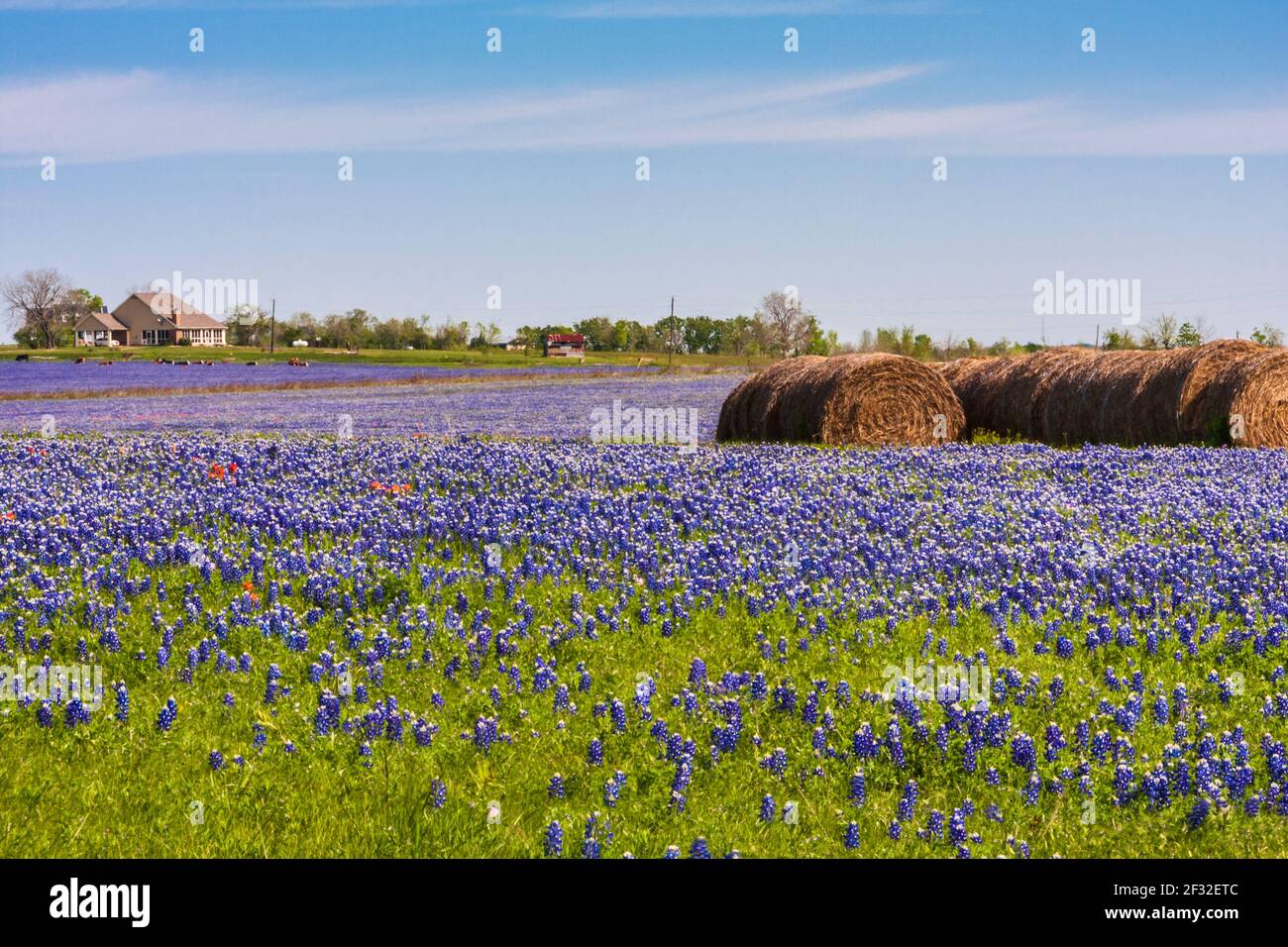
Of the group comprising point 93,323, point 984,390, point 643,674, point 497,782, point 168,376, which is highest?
point 93,323

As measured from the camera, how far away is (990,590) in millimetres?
9297

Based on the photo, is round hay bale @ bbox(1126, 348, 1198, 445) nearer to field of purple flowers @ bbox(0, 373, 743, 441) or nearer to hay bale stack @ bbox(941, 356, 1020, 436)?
hay bale stack @ bbox(941, 356, 1020, 436)

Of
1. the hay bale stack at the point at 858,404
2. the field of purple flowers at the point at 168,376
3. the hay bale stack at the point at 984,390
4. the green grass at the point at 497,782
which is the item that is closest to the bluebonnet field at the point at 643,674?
the green grass at the point at 497,782

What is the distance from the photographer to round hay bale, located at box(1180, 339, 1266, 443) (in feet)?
72.4

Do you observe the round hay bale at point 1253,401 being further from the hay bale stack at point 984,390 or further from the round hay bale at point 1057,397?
the hay bale stack at point 984,390

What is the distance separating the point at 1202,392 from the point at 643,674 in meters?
18.3

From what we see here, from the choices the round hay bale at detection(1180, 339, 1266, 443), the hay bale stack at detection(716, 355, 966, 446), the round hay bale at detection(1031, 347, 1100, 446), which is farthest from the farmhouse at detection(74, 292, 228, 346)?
the round hay bale at detection(1180, 339, 1266, 443)

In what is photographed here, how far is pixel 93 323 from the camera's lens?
16025cm

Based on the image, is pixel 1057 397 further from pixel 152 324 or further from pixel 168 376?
pixel 152 324

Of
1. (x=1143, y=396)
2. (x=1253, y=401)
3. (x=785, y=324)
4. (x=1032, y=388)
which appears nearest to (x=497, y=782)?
(x=1253, y=401)

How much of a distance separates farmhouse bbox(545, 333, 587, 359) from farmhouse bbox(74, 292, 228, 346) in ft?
147

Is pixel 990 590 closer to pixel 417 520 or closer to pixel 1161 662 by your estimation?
pixel 1161 662

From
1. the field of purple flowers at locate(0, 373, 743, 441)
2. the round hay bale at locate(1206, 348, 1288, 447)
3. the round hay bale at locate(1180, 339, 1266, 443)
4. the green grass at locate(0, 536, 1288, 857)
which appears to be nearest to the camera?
the green grass at locate(0, 536, 1288, 857)

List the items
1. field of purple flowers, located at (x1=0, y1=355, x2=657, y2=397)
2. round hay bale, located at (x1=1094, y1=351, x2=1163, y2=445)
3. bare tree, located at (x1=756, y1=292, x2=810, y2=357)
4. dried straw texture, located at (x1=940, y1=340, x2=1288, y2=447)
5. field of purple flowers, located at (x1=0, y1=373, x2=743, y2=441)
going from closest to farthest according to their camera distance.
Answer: dried straw texture, located at (x1=940, y1=340, x2=1288, y2=447) < round hay bale, located at (x1=1094, y1=351, x2=1163, y2=445) < field of purple flowers, located at (x1=0, y1=373, x2=743, y2=441) < field of purple flowers, located at (x1=0, y1=355, x2=657, y2=397) < bare tree, located at (x1=756, y1=292, x2=810, y2=357)
